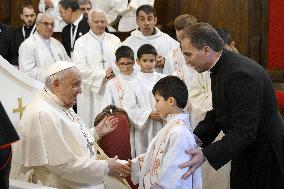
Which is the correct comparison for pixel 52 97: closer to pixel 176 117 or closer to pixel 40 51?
pixel 176 117

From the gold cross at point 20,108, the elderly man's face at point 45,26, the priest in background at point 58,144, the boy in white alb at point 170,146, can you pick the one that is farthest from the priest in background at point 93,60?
the boy in white alb at point 170,146

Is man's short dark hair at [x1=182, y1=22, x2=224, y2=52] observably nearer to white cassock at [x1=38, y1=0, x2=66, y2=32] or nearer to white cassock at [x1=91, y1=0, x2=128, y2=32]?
white cassock at [x1=91, y1=0, x2=128, y2=32]

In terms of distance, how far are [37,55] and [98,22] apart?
879 millimetres

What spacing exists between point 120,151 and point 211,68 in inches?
51.2

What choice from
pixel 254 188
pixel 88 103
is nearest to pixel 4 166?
pixel 254 188

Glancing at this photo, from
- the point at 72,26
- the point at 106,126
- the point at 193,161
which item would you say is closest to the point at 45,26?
the point at 72,26

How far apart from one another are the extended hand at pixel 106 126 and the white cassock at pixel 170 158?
0.72m

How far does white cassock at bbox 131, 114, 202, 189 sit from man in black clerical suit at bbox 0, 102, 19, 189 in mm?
1029

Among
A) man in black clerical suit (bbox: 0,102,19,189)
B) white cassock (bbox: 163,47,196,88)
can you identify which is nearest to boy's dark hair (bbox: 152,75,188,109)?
man in black clerical suit (bbox: 0,102,19,189)

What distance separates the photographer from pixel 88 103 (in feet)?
22.7

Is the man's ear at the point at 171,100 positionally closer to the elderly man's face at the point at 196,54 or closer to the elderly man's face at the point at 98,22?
the elderly man's face at the point at 196,54

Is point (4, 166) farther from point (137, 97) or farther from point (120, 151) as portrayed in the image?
point (137, 97)

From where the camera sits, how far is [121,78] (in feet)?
19.0

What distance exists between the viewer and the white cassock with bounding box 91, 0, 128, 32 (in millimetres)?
8344
